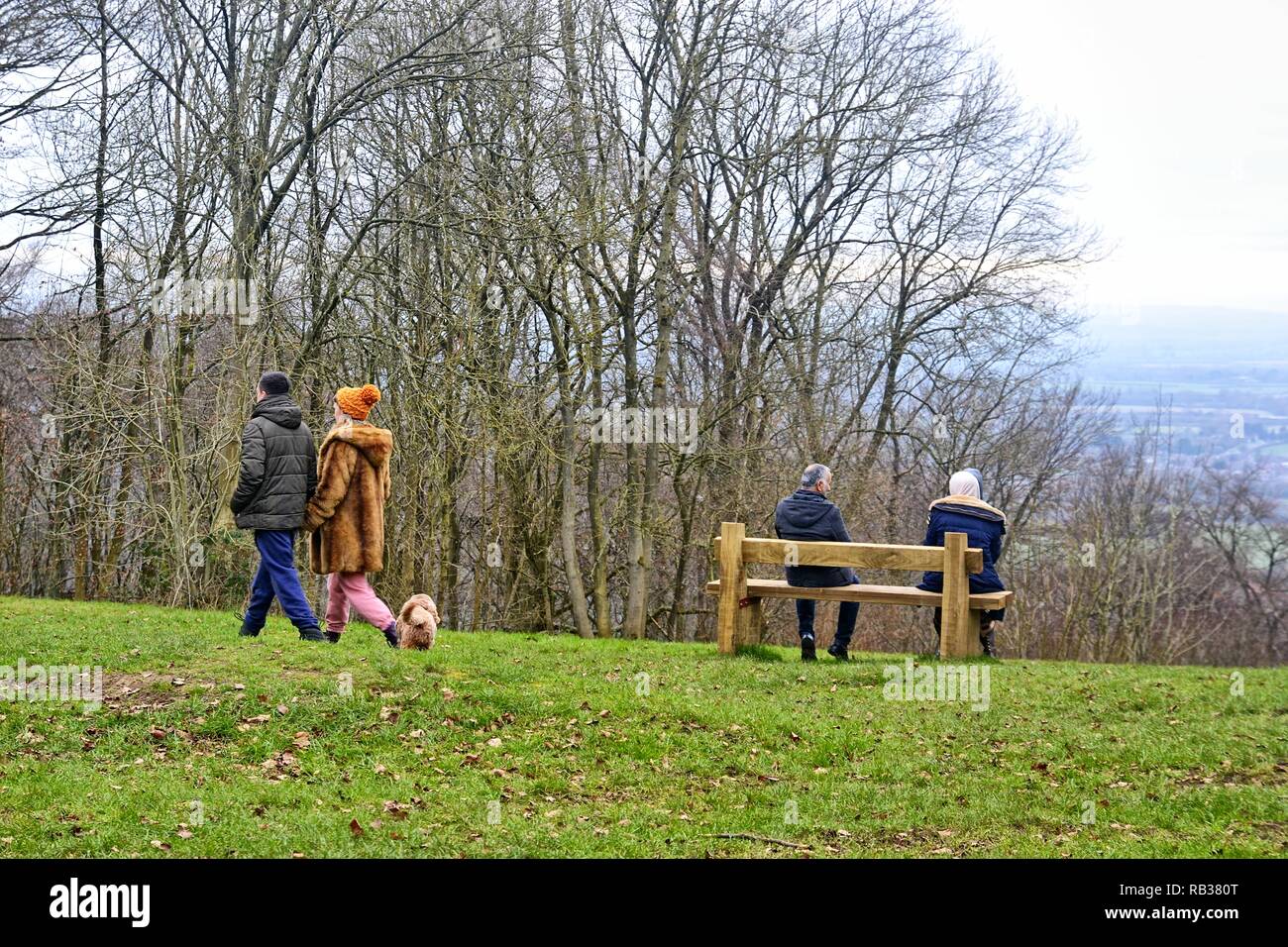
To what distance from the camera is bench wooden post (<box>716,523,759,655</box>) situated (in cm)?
1238

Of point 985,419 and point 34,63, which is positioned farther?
point 985,419

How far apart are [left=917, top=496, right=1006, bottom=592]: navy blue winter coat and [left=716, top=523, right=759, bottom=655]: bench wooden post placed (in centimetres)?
185

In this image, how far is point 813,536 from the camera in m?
12.5

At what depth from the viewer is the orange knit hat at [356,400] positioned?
1109 cm

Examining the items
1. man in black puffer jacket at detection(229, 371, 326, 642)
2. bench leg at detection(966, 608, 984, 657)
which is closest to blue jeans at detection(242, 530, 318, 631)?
man in black puffer jacket at detection(229, 371, 326, 642)

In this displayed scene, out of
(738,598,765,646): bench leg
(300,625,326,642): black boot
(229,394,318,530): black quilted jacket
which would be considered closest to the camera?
(229,394,318,530): black quilted jacket

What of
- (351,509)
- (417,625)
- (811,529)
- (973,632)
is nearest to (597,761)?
(417,625)

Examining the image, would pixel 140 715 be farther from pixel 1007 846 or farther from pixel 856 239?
pixel 856 239

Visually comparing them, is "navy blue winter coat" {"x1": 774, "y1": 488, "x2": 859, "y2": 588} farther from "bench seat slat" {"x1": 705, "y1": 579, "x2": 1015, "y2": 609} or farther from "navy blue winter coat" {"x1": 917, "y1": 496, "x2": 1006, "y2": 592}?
"navy blue winter coat" {"x1": 917, "y1": 496, "x2": 1006, "y2": 592}

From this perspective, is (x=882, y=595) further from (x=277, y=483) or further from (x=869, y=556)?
(x=277, y=483)

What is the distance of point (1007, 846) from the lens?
6.67 meters
